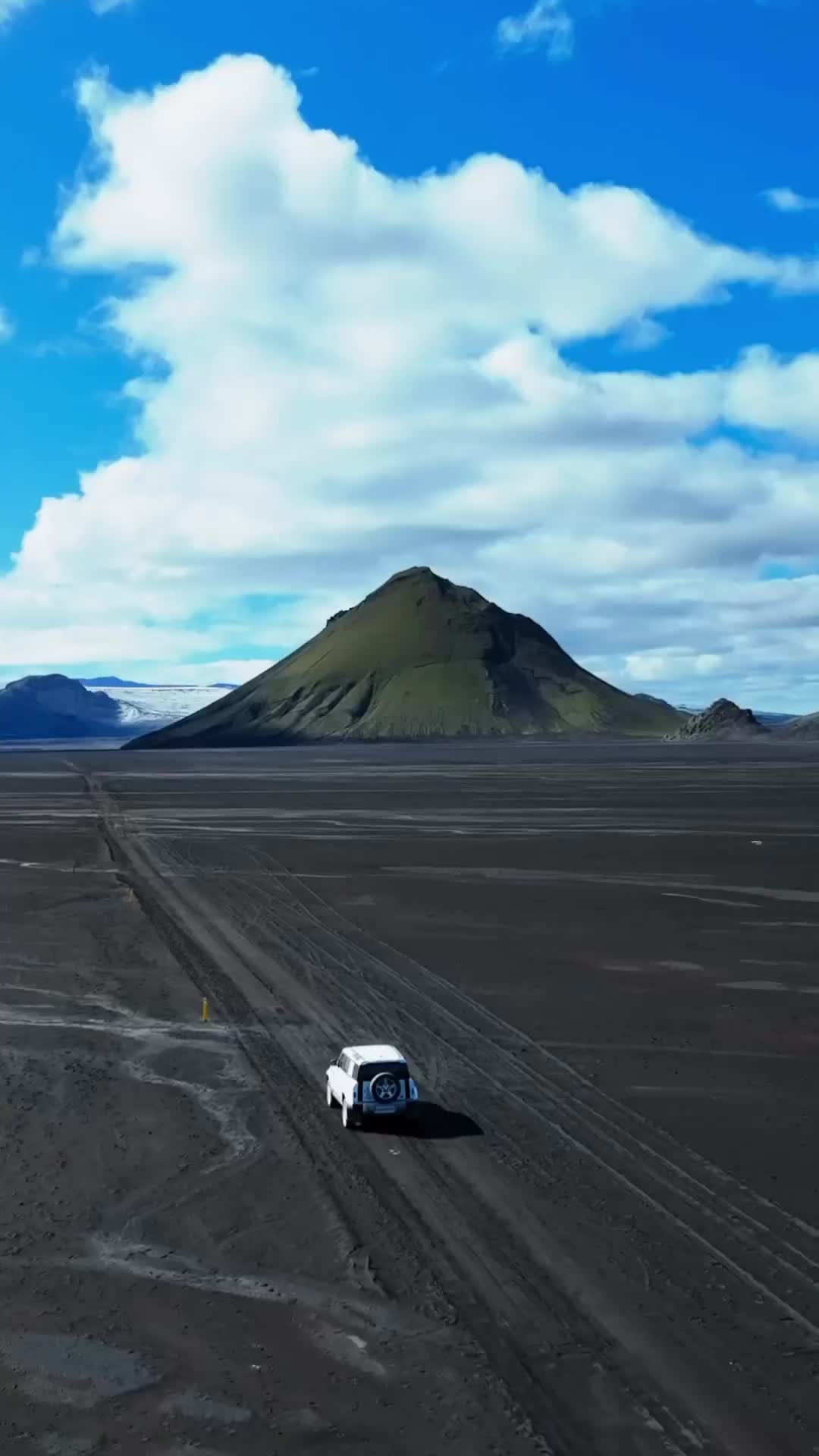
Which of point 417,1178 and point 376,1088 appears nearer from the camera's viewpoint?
point 417,1178

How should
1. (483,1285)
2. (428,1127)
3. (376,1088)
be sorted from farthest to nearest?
(428,1127) → (376,1088) → (483,1285)

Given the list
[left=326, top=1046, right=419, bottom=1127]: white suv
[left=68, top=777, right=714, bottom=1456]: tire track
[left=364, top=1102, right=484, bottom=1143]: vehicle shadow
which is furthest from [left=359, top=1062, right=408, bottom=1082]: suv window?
[left=68, top=777, right=714, bottom=1456]: tire track

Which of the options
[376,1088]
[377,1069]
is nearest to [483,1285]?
[376,1088]

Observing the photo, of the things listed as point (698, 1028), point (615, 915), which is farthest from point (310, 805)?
point (698, 1028)

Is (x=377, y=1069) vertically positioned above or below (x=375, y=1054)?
below

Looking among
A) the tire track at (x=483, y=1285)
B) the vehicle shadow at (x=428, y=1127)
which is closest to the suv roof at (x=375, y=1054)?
the vehicle shadow at (x=428, y=1127)

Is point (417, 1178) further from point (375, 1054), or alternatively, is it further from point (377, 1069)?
point (375, 1054)
